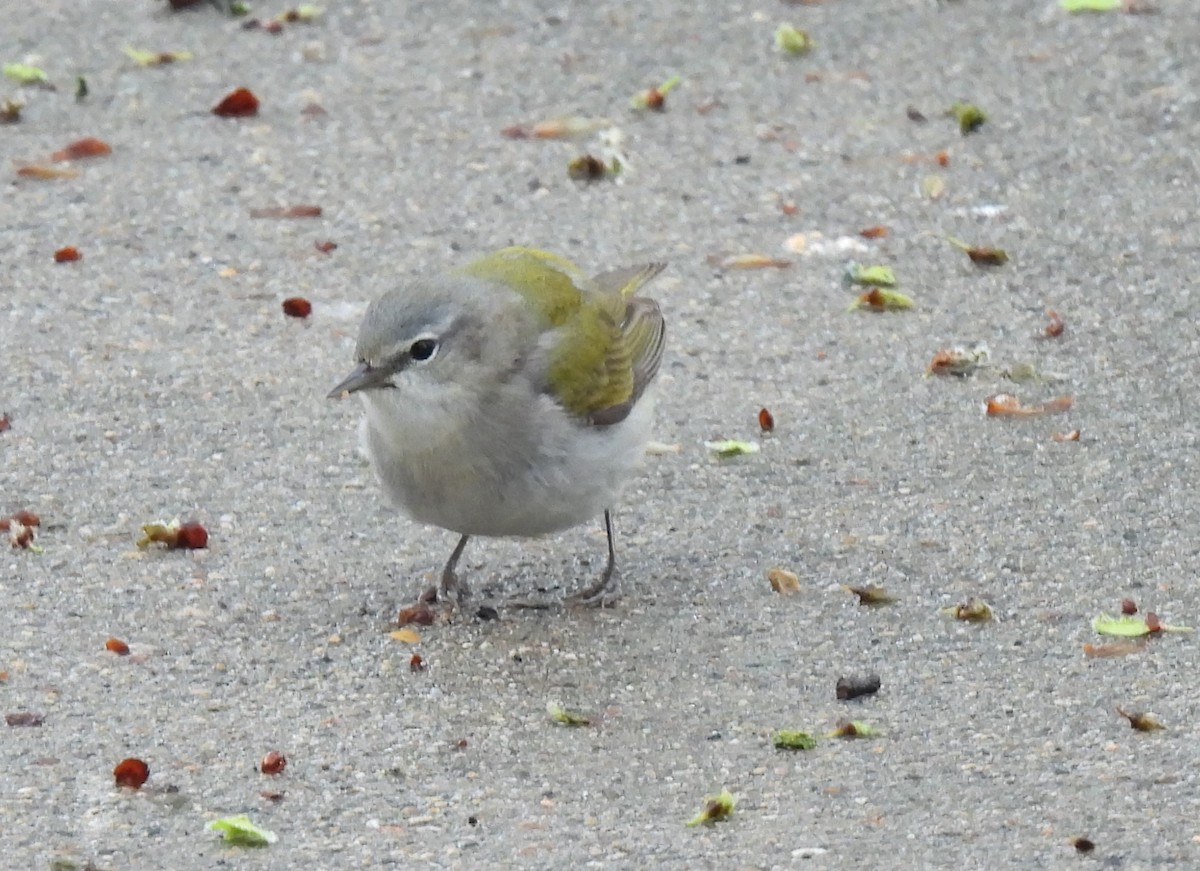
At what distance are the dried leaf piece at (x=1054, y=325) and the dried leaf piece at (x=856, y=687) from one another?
2.56 meters

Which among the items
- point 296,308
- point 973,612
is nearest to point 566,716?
point 973,612

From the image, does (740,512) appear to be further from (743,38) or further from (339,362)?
(743,38)

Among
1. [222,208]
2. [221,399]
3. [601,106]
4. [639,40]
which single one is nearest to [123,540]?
[221,399]

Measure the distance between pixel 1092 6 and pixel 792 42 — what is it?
1483 millimetres

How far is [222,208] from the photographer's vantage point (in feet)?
28.2

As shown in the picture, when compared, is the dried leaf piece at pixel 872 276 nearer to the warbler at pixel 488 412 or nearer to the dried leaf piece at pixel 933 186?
the dried leaf piece at pixel 933 186

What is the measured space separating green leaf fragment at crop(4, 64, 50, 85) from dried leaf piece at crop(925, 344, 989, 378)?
4.62 m

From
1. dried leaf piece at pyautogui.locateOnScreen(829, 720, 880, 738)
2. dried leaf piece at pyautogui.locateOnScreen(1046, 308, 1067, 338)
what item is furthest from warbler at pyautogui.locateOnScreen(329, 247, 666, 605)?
dried leaf piece at pyautogui.locateOnScreen(1046, 308, 1067, 338)

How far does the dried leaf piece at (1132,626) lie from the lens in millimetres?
5559

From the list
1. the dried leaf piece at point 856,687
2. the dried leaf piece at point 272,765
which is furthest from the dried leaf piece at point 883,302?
the dried leaf piece at point 272,765

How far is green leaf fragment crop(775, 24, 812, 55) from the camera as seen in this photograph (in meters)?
9.84

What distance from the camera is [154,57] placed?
9.95 metres

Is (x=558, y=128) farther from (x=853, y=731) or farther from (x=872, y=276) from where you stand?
(x=853, y=731)

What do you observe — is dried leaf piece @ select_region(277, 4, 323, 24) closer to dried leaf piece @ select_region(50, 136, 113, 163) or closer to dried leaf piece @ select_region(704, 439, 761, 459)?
dried leaf piece @ select_region(50, 136, 113, 163)
